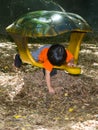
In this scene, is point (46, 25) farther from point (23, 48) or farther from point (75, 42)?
point (75, 42)

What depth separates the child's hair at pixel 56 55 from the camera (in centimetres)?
627

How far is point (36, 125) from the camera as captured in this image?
17.3 ft

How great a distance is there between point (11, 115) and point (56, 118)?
748 millimetres

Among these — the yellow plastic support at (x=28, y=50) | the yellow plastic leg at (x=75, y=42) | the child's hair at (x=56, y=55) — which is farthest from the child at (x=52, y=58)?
the yellow plastic leg at (x=75, y=42)

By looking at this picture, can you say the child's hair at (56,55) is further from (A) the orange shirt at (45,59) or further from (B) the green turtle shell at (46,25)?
(B) the green turtle shell at (46,25)

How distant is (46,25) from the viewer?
6.15 meters

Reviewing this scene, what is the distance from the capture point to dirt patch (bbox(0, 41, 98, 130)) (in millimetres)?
5340

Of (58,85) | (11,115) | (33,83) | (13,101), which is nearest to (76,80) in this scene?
(58,85)

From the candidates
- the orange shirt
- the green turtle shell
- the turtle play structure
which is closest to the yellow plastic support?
the turtle play structure

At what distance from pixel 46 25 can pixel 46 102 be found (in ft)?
4.58

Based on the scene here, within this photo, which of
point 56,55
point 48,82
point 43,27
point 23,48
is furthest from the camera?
point 23,48

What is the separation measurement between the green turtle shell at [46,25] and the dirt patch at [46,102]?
1.17 m

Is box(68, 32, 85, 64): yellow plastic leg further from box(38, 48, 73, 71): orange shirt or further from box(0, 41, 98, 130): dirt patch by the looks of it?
box(38, 48, 73, 71): orange shirt

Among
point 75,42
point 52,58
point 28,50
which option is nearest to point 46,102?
point 52,58
